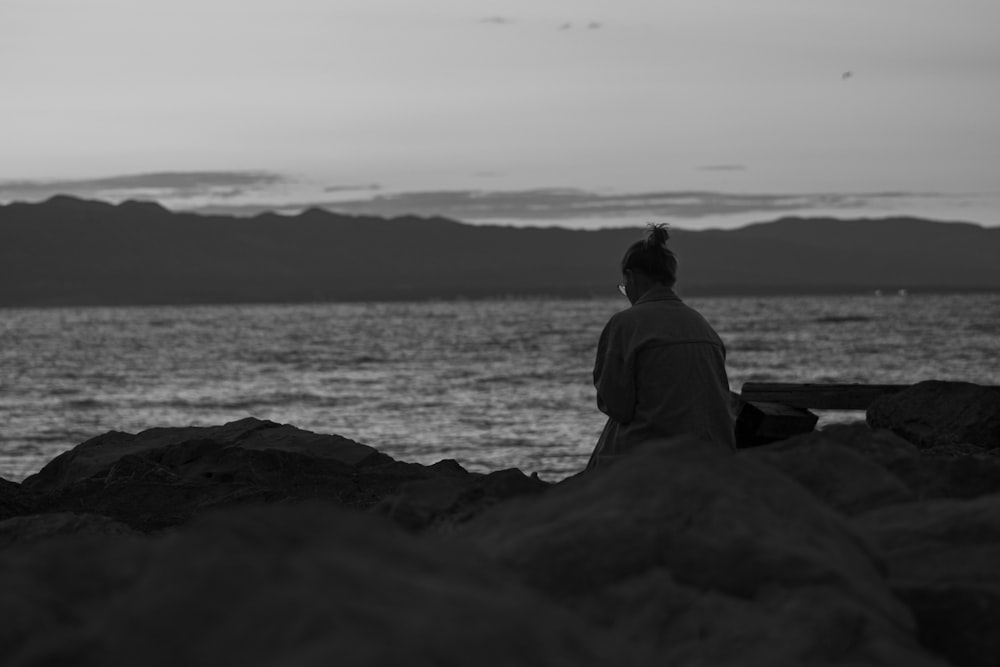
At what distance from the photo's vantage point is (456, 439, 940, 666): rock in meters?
2.32

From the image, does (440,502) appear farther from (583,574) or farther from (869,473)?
(869,473)

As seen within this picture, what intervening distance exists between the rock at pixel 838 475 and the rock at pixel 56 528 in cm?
364

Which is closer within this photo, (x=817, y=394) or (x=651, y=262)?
(x=651, y=262)

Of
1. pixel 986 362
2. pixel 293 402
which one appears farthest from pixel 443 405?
pixel 986 362

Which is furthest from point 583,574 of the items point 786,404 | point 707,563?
point 786,404

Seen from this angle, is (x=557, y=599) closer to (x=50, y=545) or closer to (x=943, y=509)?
(x=50, y=545)

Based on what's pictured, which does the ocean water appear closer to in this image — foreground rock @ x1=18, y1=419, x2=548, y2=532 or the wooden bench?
the wooden bench

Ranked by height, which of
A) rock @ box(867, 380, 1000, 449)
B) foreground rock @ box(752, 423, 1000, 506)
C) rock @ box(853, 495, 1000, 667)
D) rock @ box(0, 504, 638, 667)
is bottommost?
rock @ box(867, 380, 1000, 449)

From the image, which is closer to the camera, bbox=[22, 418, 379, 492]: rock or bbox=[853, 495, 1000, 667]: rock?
bbox=[853, 495, 1000, 667]: rock

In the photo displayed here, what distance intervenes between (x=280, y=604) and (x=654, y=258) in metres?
4.37

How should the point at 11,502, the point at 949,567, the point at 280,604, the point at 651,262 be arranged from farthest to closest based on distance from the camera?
the point at 11,502 → the point at 651,262 → the point at 949,567 → the point at 280,604

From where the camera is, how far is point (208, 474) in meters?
9.45

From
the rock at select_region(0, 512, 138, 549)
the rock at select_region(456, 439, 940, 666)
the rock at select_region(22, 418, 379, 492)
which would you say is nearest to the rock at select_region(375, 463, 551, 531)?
the rock at select_region(456, 439, 940, 666)

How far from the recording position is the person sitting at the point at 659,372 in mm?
5793
